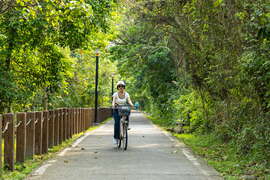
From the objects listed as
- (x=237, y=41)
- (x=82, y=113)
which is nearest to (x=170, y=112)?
(x=82, y=113)

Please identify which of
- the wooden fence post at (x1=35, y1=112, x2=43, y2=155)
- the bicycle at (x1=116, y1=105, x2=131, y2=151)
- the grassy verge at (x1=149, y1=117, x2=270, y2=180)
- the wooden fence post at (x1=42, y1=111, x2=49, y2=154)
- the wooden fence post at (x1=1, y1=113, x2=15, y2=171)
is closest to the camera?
the grassy verge at (x1=149, y1=117, x2=270, y2=180)

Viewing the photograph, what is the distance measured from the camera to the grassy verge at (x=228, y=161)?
8.15 meters

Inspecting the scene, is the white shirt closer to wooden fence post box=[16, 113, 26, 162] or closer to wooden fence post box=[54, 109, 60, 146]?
wooden fence post box=[54, 109, 60, 146]

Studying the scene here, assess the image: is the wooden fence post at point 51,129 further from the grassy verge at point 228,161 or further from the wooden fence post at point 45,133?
the grassy verge at point 228,161

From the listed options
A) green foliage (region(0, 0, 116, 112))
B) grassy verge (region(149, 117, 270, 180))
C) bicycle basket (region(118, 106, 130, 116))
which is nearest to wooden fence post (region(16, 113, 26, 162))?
green foliage (region(0, 0, 116, 112))

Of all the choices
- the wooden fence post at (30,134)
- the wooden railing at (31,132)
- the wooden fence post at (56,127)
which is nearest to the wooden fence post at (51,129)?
the wooden railing at (31,132)

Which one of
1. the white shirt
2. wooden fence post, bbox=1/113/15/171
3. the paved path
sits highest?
the white shirt

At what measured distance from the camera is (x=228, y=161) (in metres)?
9.91

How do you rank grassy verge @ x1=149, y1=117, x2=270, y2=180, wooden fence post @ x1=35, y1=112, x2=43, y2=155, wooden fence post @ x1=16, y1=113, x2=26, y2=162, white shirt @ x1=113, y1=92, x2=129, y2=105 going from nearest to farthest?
grassy verge @ x1=149, y1=117, x2=270, y2=180, wooden fence post @ x1=16, y1=113, x2=26, y2=162, wooden fence post @ x1=35, y1=112, x2=43, y2=155, white shirt @ x1=113, y1=92, x2=129, y2=105

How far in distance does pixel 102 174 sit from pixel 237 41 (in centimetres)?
500

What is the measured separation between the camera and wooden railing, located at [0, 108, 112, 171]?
8.60m

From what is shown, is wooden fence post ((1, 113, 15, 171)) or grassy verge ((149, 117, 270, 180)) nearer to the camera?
grassy verge ((149, 117, 270, 180))

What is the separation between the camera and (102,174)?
26.8 feet

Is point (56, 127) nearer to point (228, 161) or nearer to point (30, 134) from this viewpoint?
point (30, 134)
